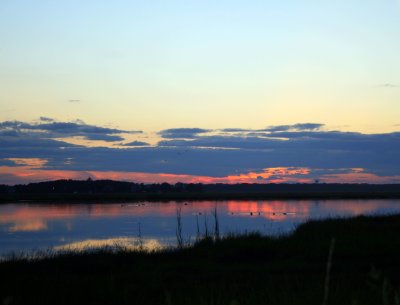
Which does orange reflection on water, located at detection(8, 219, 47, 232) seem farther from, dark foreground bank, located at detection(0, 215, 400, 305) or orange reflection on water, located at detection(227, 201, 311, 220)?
orange reflection on water, located at detection(227, 201, 311, 220)

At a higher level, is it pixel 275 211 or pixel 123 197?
pixel 123 197

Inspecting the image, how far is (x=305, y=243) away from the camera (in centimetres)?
2083

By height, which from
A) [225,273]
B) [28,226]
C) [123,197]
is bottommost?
[225,273]

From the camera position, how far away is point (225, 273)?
15.7 m

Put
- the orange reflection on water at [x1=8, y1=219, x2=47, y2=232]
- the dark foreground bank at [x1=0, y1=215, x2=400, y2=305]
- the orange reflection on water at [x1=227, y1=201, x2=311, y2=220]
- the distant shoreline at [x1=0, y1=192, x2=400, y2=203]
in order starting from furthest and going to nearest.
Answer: the distant shoreline at [x1=0, y1=192, x2=400, y2=203]
the orange reflection on water at [x1=227, y1=201, x2=311, y2=220]
the orange reflection on water at [x1=8, y1=219, x2=47, y2=232]
the dark foreground bank at [x1=0, y1=215, x2=400, y2=305]

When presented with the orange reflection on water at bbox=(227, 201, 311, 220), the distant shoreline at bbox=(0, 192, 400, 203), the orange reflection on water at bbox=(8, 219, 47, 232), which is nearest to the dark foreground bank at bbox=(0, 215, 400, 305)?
the orange reflection on water at bbox=(8, 219, 47, 232)

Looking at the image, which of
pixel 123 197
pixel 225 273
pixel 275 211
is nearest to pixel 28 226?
pixel 225 273

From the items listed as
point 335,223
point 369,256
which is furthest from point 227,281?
point 335,223

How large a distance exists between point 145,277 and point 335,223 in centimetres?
1572

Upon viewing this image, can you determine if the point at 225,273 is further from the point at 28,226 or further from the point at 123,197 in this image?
the point at 123,197

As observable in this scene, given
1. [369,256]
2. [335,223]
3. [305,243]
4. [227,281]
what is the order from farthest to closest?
[335,223], [305,243], [369,256], [227,281]

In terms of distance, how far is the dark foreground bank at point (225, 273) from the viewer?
1047 cm

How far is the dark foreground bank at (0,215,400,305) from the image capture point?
34.4ft

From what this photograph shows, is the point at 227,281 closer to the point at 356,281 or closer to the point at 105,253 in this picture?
the point at 356,281
